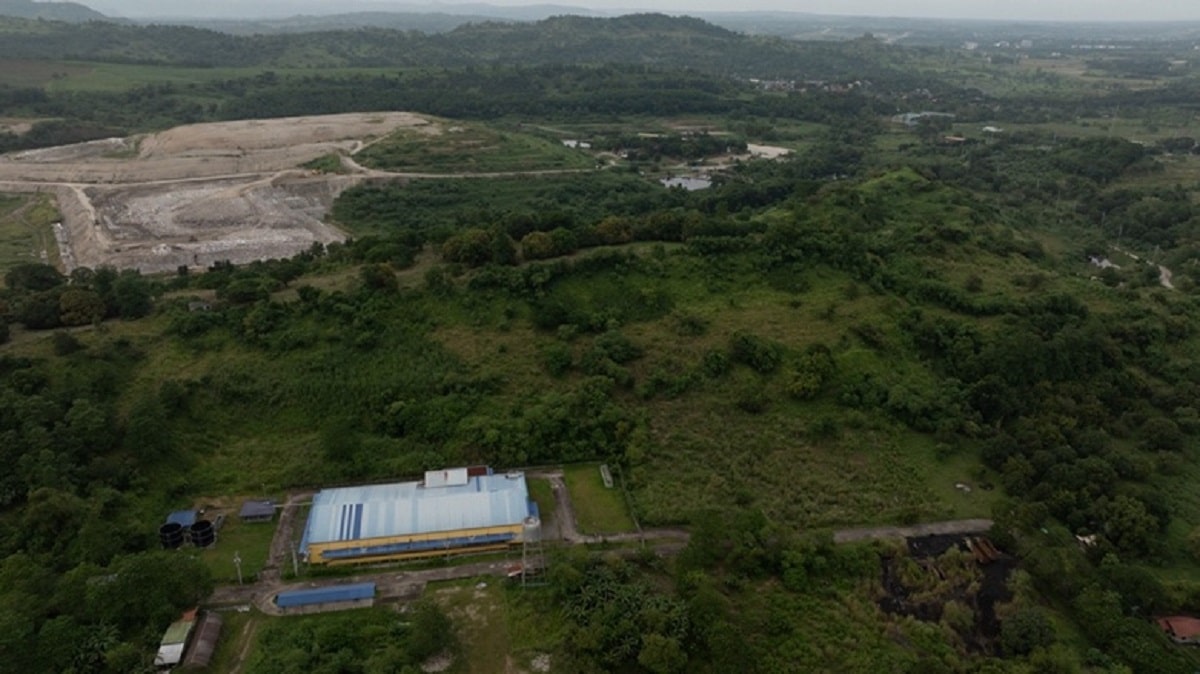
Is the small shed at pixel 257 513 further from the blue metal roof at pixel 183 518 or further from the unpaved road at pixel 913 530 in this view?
the unpaved road at pixel 913 530

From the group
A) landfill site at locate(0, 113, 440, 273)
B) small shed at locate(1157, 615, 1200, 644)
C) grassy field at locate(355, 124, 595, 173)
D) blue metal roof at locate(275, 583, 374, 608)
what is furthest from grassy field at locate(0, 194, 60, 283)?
small shed at locate(1157, 615, 1200, 644)

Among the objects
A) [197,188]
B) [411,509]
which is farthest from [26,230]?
[411,509]

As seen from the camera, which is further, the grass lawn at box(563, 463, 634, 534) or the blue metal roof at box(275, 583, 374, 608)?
the grass lawn at box(563, 463, 634, 534)

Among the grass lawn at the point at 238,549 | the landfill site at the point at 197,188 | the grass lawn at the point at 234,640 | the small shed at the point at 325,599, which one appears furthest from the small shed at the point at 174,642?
the landfill site at the point at 197,188

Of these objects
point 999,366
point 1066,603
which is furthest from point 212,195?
point 1066,603

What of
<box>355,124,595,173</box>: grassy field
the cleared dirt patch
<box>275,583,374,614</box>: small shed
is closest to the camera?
<box>275,583,374,614</box>: small shed

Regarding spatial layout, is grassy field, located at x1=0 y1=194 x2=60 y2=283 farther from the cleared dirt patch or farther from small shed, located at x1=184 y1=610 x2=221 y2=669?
small shed, located at x1=184 y1=610 x2=221 y2=669

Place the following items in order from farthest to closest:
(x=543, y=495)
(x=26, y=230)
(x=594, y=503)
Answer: (x=26, y=230) < (x=543, y=495) < (x=594, y=503)

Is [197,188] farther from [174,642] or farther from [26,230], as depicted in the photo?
[174,642]
